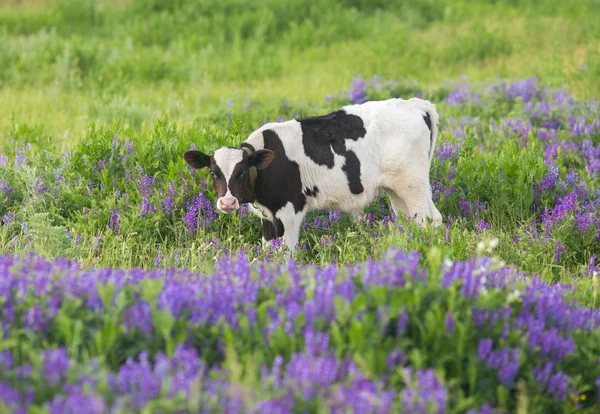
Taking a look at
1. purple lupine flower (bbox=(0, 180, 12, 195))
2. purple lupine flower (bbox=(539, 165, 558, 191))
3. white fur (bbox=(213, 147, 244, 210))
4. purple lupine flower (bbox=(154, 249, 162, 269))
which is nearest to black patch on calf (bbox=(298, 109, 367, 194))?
white fur (bbox=(213, 147, 244, 210))

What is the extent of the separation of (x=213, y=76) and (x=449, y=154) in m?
7.53

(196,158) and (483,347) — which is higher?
(483,347)

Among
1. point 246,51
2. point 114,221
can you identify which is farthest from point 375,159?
point 246,51

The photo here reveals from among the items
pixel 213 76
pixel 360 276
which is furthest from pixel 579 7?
pixel 360 276

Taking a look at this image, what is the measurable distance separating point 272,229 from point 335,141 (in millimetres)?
955

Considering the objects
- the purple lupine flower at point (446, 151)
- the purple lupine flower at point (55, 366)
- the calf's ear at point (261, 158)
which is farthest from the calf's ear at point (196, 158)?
the purple lupine flower at point (55, 366)

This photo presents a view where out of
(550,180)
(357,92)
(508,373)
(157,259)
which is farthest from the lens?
(357,92)

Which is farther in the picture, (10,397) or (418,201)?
(418,201)

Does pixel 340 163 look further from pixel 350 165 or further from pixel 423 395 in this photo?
pixel 423 395

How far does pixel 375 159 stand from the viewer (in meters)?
6.94

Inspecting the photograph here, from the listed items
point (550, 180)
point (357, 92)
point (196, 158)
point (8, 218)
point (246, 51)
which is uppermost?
point (196, 158)

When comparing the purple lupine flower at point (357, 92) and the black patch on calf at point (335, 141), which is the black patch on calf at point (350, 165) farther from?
the purple lupine flower at point (357, 92)

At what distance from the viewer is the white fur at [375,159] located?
271 inches

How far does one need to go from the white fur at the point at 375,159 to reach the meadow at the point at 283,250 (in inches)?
13.8
